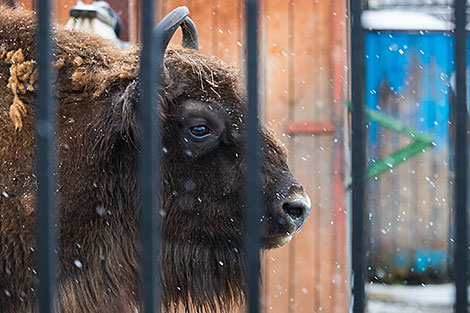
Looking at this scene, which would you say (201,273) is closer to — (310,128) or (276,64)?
(310,128)

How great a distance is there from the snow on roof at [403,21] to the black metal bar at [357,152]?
17.6ft

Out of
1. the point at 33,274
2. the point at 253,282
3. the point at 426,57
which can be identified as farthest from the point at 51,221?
the point at 426,57

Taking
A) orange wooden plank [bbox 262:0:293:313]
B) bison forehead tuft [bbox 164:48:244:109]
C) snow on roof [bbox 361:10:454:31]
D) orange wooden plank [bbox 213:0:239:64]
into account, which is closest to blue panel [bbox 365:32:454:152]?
snow on roof [bbox 361:10:454:31]

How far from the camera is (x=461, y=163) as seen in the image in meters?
1.01

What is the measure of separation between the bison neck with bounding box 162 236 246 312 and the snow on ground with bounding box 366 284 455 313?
4.28 metres

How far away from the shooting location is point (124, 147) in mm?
2342

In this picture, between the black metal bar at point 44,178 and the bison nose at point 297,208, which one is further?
the bison nose at point 297,208

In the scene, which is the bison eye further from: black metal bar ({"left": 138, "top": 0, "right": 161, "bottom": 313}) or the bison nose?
black metal bar ({"left": 138, "top": 0, "right": 161, "bottom": 313})

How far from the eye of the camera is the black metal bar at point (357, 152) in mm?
1020

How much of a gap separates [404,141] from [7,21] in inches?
185

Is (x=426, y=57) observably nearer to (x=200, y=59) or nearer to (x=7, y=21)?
(x=200, y=59)

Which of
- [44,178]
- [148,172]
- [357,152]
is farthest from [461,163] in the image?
[44,178]

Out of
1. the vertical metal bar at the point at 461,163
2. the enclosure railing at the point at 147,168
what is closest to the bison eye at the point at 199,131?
the enclosure railing at the point at 147,168

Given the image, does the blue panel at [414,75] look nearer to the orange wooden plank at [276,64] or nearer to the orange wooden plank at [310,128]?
the orange wooden plank at [310,128]
